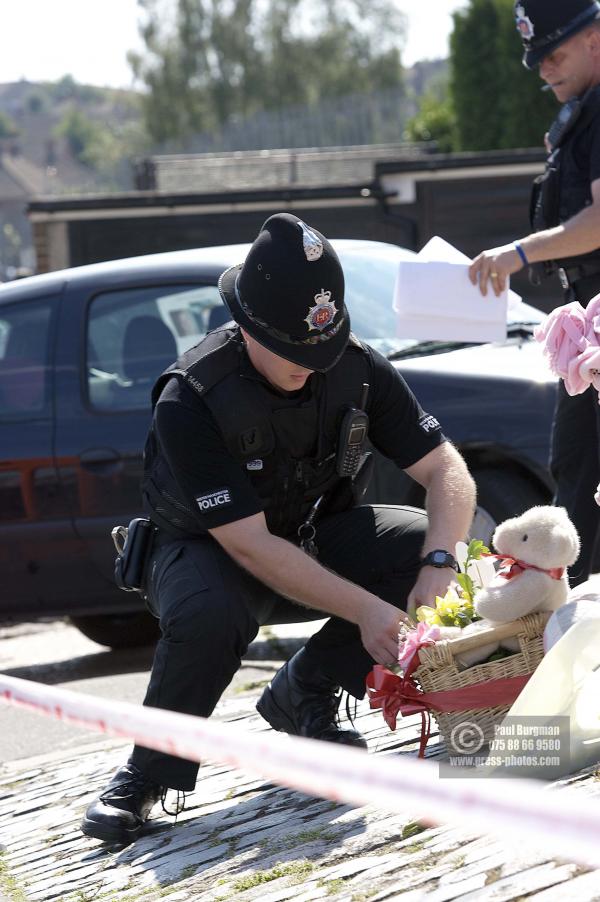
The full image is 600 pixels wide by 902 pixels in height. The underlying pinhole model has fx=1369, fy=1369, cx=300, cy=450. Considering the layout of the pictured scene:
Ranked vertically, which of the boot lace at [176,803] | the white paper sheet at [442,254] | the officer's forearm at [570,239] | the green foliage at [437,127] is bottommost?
the boot lace at [176,803]

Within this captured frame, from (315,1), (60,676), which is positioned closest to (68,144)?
(315,1)

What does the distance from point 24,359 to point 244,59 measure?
50271 mm

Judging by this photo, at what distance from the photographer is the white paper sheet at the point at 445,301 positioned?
4.32m

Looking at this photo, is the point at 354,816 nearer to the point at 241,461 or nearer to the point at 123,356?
the point at 241,461

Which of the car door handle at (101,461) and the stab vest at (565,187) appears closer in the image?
the stab vest at (565,187)

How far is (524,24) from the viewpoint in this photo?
166 inches

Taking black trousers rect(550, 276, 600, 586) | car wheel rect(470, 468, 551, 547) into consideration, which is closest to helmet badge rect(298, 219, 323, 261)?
→ black trousers rect(550, 276, 600, 586)

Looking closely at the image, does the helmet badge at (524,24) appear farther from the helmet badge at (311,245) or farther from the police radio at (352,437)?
the police radio at (352,437)

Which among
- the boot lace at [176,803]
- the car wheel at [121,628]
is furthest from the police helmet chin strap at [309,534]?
the car wheel at [121,628]

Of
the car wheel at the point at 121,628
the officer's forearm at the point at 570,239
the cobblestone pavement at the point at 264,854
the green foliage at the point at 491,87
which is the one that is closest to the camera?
the cobblestone pavement at the point at 264,854

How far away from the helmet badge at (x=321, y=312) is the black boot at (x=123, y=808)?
1232mm

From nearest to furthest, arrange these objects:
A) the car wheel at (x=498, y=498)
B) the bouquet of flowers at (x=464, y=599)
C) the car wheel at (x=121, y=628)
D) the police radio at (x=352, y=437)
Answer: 1. the bouquet of flowers at (x=464, y=599)
2. the police radio at (x=352, y=437)
3. the car wheel at (x=498, y=498)
4. the car wheel at (x=121, y=628)

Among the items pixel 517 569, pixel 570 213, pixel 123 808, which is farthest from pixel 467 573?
pixel 570 213

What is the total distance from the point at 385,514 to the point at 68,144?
13326 cm
